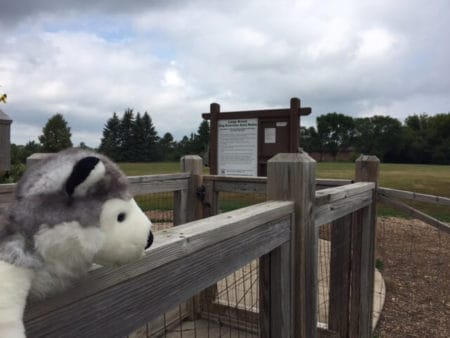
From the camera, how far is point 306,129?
7594 centimetres

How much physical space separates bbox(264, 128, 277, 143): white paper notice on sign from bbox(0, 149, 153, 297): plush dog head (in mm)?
4943

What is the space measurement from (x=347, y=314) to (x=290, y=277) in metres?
1.56

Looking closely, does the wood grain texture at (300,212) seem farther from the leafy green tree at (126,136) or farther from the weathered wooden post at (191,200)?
the leafy green tree at (126,136)

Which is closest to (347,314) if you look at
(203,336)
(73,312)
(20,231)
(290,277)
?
(203,336)

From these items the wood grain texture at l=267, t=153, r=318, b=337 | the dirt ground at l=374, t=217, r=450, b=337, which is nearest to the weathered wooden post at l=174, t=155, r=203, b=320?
the wood grain texture at l=267, t=153, r=318, b=337

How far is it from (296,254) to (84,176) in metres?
1.30

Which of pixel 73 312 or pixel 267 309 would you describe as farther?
pixel 267 309

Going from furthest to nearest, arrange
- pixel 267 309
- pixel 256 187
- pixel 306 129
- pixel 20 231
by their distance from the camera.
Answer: pixel 306 129 < pixel 256 187 < pixel 267 309 < pixel 20 231

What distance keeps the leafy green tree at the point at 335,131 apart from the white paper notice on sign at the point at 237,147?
70.0 metres

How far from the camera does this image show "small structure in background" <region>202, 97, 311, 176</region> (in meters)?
5.49

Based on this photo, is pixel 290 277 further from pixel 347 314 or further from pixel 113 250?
pixel 347 314

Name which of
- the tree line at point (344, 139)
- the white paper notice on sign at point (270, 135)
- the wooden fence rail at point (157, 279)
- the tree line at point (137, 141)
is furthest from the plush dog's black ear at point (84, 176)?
the tree line at point (137, 141)

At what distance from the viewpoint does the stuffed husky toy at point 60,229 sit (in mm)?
595

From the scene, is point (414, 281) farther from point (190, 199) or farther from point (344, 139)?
point (344, 139)
